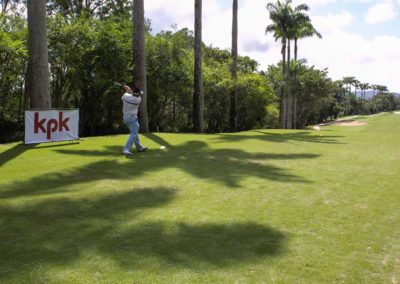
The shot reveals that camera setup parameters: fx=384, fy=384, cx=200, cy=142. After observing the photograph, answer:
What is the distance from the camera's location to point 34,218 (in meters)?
5.25

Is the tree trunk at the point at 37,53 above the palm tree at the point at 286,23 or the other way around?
the other way around

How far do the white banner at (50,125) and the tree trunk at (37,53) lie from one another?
120 centimetres

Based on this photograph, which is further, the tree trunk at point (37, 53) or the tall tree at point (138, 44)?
the tall tree at point (138, 44)

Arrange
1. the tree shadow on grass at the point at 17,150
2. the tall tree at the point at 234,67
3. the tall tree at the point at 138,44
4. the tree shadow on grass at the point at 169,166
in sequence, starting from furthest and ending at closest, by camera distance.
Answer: the tall tree at the point at 234,67 < the tall tree at the point at 138,44 < the tree shadow on grass at the point at 17,150 < the tree shadow on grass at the point at 169,166

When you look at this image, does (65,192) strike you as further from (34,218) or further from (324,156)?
(324,156)

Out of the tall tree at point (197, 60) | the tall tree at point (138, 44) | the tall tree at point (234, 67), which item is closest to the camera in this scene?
the tall tree at point (138, 44)

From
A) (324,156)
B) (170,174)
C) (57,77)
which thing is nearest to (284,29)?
(57,77)

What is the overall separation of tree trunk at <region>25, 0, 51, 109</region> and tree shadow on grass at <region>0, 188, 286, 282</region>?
801cm

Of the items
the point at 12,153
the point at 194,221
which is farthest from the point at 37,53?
the point at 194,221

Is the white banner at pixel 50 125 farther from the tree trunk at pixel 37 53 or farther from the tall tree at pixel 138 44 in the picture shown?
the tall tree at pixel 138 44

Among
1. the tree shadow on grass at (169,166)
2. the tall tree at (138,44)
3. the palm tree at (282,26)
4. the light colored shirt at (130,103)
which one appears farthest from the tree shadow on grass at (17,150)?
the palm tree at (282,26)

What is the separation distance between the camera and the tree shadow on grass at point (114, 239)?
406 centimetres

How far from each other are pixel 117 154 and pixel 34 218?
17.4ft

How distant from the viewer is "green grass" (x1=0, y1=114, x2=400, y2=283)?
153 inches
